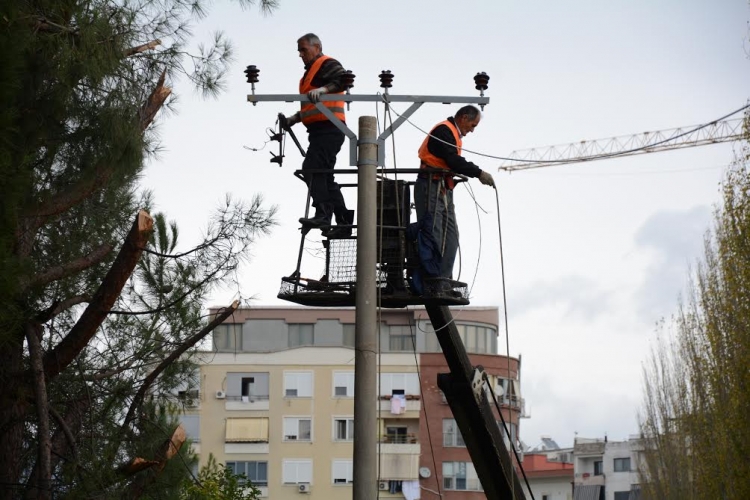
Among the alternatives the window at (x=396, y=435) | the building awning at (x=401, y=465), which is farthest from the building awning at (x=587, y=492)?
the building awning at (x=401, y=465)

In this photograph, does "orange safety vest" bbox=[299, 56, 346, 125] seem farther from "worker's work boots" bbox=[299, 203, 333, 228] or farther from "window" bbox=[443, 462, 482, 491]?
"window" bbox=[443, 462, 482, 491]

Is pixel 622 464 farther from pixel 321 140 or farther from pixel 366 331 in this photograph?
pixel 366 331

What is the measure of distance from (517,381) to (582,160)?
4176 centimetres

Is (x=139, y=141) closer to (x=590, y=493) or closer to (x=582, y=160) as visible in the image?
(x=590, y=493)

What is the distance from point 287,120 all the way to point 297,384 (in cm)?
4953

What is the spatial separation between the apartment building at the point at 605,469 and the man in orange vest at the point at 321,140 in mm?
74849

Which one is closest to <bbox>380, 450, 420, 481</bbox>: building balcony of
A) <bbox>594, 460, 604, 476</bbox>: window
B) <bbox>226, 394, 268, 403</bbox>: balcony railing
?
<bbox>226, 394, 268, 403</bbox>: balcony railing

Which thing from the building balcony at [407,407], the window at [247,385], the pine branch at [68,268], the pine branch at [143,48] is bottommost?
the pine branch at [68,268]

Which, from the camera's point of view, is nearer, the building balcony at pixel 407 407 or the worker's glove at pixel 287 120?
the worker's glove at pixel 287 120

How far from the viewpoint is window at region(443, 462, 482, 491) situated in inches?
2314

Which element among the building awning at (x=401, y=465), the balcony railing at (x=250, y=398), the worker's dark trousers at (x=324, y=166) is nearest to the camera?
the worker's dark trousers at (x=324, y=166)

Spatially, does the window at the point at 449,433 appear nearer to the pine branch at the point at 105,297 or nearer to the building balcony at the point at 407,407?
the building balcony at the point at 407,407

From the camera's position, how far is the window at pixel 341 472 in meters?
58.4

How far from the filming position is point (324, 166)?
11.2m
